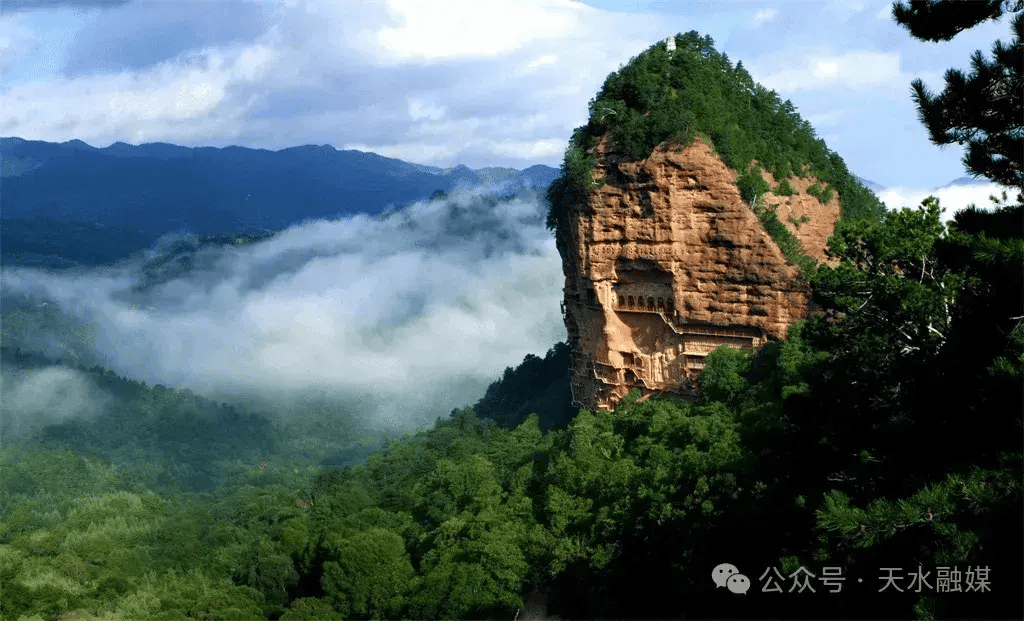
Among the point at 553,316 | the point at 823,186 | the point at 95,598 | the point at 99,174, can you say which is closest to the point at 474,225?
the point at 553,316

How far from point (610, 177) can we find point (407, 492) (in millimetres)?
12746

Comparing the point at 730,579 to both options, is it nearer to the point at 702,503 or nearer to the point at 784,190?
the point at 702,503

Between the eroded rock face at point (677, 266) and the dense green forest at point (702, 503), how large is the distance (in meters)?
1.29

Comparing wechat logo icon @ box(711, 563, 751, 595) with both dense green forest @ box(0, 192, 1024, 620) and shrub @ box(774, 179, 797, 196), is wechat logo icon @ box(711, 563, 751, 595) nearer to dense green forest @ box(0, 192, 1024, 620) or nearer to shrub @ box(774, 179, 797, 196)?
dense green forest @ box(0, 192, 1024, 620)

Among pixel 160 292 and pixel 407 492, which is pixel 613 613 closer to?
pixel 407 492

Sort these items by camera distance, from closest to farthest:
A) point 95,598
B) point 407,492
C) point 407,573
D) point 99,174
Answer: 1. point 407,573
2. point 95,598
3. point 407,492
4. point 99,174

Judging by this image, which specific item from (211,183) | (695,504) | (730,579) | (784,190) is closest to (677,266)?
(784,190)

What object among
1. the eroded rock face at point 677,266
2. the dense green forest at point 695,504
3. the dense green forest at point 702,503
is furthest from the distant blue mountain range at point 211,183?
the dense green forest at point 695,504

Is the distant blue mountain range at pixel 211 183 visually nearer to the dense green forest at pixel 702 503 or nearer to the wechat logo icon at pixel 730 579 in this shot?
the dense green forest at pixel 702 503

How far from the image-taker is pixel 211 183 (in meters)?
179

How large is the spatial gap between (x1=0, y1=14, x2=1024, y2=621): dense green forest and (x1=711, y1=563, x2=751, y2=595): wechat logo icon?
220 mm

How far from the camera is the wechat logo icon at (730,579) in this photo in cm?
1988

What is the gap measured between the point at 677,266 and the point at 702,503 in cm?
1463

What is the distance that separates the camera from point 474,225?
470ft
